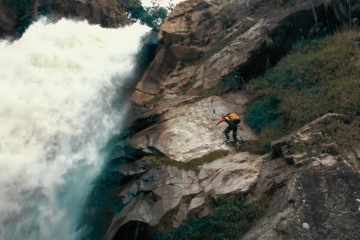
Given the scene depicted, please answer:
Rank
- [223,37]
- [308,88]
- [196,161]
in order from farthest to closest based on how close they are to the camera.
A: 1. [223,37]
2. [308,88]
3. [196,161]

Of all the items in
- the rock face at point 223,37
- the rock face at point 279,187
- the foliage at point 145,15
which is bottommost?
the rock face at point 279,187

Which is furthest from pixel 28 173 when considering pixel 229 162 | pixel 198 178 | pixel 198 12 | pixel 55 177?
pixel 198 12

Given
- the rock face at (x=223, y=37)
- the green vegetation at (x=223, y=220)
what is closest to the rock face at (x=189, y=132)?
the rock face at (x=223, y=37)

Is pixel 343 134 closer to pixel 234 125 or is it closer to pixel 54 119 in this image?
pixel 234 125

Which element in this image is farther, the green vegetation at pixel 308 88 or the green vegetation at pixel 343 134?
the green vegetation at pixel 308 88

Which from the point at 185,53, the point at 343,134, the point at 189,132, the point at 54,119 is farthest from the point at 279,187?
the point at 185,53

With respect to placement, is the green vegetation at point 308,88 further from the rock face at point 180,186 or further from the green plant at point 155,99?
the green plant at point 155,99

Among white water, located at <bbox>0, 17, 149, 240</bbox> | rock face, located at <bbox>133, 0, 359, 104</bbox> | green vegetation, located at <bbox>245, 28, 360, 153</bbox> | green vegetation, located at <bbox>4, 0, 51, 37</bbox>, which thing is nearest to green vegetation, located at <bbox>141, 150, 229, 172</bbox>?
green vegetation, located at <bbox>245, 28, 360, 153</bbox>
